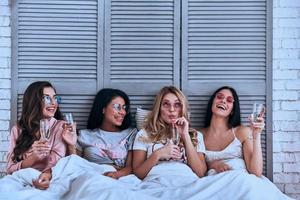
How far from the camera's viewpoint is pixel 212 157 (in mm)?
3439

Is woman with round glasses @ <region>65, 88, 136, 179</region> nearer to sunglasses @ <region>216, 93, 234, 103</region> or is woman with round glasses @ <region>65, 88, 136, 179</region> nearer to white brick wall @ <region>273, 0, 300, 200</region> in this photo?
sunglasses @ <region>216, 93, 234, 103</region>

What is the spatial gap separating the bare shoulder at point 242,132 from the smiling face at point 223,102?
0.43 feet

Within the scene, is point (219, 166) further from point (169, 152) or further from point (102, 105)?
point (102, 105)

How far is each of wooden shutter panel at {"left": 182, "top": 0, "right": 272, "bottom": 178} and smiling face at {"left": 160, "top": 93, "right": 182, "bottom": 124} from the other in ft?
0.52

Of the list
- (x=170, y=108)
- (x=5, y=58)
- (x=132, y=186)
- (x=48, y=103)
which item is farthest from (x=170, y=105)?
(x=5, y=58)

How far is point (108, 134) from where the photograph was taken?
353 centimetres

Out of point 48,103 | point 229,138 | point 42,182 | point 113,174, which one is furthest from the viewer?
point 229,138

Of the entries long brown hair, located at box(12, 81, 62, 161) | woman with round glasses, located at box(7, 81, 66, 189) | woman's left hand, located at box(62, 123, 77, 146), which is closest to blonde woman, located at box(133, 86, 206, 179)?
woman's left hand, located at box(62, 123, 77, 146)

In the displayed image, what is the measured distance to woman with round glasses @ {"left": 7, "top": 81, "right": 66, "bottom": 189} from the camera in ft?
10.7

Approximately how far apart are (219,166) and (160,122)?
448 mm

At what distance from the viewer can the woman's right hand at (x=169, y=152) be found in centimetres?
319

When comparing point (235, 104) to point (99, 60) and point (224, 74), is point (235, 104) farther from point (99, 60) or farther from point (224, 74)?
point (99, 60)

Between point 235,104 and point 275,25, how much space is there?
580 millimetres

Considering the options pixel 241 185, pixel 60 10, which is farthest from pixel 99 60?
pixel 241 185
